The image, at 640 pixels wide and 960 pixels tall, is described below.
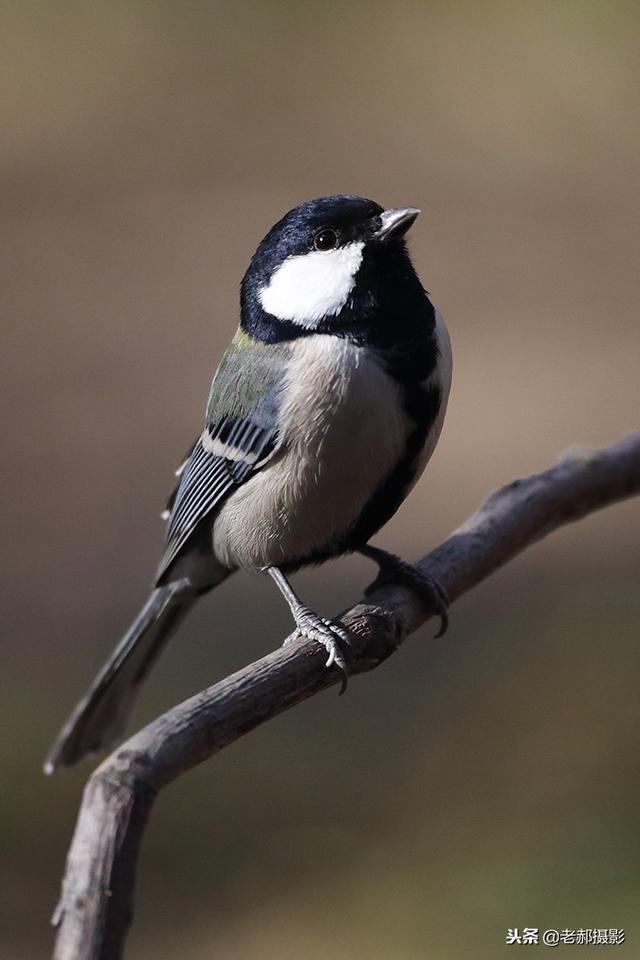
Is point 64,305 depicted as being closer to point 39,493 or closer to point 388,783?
point 39,493

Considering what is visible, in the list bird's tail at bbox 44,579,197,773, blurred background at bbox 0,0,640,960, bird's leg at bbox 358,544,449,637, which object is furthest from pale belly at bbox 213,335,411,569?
blurred background at bbox 0,0,640,960

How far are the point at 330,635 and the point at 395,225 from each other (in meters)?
0.72

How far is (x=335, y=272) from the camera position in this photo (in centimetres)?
212

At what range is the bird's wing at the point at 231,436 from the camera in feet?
7.28

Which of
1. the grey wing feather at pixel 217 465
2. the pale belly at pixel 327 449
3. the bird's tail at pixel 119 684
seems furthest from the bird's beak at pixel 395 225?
the bird's tail at pixel 119 684

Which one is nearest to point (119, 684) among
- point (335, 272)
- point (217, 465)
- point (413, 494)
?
point (217, 465)

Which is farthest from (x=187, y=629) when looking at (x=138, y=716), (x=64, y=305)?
(x=64, y=305)

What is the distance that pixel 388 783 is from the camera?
3.47m

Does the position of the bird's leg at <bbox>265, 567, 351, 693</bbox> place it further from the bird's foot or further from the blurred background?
the blurred background

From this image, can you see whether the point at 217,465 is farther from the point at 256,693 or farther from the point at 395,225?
the point at 256,693

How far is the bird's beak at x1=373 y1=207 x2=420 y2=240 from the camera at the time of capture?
2.15 meters

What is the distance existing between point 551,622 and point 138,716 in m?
1.36

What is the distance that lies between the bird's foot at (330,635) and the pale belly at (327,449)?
0.18 metres

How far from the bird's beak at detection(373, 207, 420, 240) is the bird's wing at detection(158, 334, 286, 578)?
275 mm
